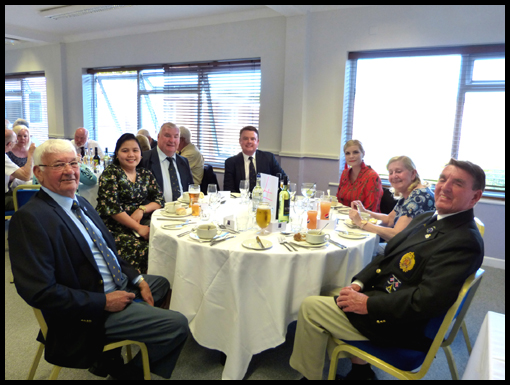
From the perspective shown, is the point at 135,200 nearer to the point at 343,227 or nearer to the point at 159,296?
the point at 159,296

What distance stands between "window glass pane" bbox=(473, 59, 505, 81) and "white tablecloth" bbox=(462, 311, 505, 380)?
3.26 meters

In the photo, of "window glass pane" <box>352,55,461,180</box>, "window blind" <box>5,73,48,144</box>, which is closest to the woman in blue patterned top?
"window glass pane" <box>352,55,461,180</box>

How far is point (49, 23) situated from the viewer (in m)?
6.17

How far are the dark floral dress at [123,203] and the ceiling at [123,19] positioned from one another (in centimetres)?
285

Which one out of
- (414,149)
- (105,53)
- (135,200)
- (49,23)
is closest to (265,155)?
(135,200)

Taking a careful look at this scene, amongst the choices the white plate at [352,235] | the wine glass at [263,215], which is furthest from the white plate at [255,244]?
the white plate at [352,235]

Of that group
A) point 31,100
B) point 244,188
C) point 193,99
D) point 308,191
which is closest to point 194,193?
point 244,188

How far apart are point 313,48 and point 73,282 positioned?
408 centimetres

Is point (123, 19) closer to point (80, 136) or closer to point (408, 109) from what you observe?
point (80, 136)


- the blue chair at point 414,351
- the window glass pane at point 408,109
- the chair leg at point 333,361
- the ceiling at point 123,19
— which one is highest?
the ceiling at point 123,19

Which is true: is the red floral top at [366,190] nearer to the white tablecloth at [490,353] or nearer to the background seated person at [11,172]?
the white tablecloth at [490,353]

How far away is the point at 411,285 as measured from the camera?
1567 mm

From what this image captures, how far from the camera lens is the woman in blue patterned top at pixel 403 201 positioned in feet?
7.19

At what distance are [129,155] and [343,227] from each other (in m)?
1.65
